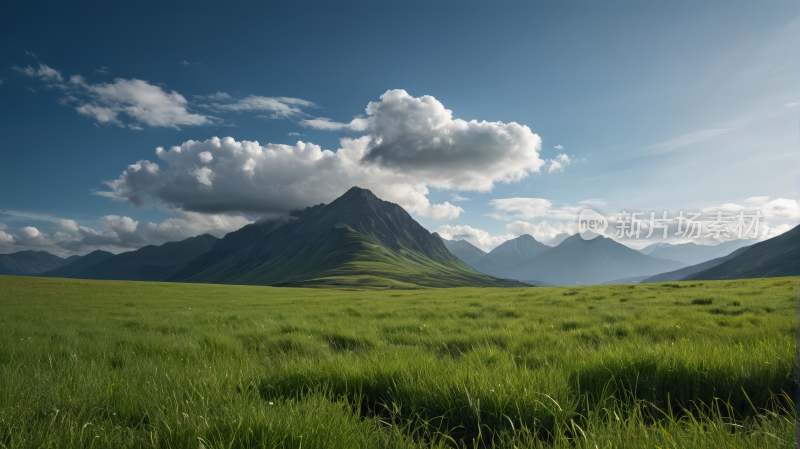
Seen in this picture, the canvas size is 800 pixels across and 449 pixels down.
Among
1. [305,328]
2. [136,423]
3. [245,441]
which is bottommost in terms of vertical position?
[305,328]

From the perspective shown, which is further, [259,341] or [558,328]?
[558,328]

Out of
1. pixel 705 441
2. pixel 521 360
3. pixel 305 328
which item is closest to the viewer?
pixel 705 441

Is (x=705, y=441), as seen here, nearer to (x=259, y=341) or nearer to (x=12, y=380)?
(x=12, y=380)

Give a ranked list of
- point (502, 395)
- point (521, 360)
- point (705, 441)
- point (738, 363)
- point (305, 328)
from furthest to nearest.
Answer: point (305, 328) < point (521, 360) < point (738, 363) < point (502, 395) < point (705, 441)

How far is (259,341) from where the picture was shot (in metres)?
8.20

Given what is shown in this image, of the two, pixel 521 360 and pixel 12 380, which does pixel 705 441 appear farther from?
pixel 12 380

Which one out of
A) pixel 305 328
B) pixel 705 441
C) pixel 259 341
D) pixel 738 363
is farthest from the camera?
pixel 305 328

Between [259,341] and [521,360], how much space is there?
246 inches

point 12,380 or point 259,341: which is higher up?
point 12,380

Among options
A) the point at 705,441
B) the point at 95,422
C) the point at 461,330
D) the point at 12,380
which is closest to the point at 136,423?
the point at 95,422

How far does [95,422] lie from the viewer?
9.09ft

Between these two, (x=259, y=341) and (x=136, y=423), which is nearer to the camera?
(x=136, y=423)

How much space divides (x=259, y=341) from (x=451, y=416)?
6.80m

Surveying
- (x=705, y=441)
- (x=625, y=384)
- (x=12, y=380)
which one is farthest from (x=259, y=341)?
(x=705, y=441)
